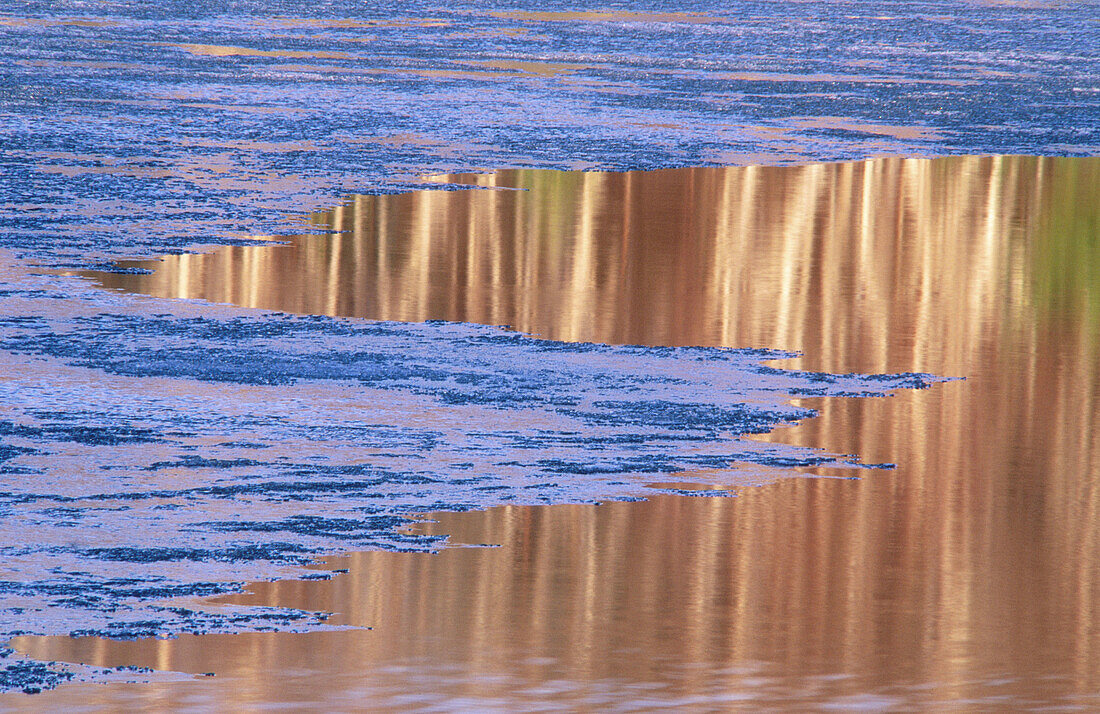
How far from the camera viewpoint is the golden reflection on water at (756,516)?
4949 millimetres

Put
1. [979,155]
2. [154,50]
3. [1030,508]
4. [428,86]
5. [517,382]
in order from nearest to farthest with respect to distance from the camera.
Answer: [1030,508] < [517,382] < [979,155] < [428,86] < [154,50]

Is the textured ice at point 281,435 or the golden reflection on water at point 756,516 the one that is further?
the textured ice at point 281,435

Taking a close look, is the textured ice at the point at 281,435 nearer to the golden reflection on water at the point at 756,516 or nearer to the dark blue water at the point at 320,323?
the dark blue water at the point at 320,323

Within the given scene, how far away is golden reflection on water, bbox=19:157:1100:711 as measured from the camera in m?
4.95

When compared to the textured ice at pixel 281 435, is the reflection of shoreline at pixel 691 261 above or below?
above

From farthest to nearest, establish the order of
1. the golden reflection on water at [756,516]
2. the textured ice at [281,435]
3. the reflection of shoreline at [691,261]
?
the reflection of shoreline at [691,261], the textured ice at [281,435], the golden reflection on water at [756,516]

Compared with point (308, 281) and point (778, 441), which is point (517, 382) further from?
point (308, 281)

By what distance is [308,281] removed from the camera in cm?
1002

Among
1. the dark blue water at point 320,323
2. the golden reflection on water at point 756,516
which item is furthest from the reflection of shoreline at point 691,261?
the dark blue water at point 320,323

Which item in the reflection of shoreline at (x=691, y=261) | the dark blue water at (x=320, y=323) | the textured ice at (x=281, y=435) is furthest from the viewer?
the reflection of shoreline at (x=691, y=261)

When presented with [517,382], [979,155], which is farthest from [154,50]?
[517,382]

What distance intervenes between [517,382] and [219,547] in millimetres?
2365

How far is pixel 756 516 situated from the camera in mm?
6234

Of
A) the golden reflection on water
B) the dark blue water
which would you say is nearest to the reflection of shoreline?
the golden reflection on water
